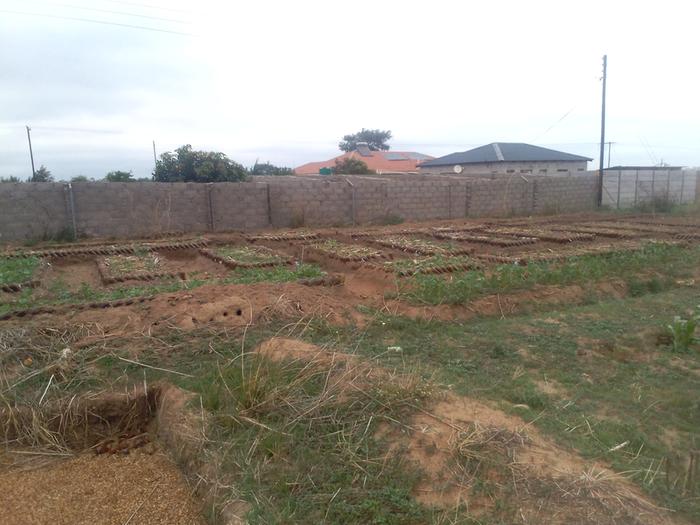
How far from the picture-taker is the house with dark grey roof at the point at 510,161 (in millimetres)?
33875

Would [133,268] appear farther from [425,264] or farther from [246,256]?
[425,264]

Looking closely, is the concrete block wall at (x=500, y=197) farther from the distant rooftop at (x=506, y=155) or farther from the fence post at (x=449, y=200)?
the distant rooftop at (x=506, y=155)

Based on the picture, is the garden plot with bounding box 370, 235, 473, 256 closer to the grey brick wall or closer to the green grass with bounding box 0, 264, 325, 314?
the green grass with bounding box 0, 264, 325, 314

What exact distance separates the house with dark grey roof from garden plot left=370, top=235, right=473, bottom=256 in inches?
827

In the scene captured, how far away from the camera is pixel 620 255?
31.7 feet

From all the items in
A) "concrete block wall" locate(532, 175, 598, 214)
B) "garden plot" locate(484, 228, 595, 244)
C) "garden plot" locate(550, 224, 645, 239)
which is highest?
"concrete block wall" locate(532, 175, 598, 214)

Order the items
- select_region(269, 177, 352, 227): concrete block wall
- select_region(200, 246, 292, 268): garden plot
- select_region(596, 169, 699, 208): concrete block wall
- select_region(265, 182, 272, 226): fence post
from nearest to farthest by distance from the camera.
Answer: select_region(200, 246, 292, 268): garden plot → select_region(265, 182, 272, 226): fence post → select_region(269, 177, 352, 227): concrete block wall → select_region(596, 169, 699, 208): concrete block wall

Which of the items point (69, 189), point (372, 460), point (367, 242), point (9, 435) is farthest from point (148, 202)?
point (372, 460)

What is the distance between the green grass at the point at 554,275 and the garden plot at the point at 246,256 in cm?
279

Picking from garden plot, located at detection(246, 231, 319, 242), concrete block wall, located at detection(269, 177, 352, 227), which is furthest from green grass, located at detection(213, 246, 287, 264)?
concrete block wall, located at detection(269, 177, 352, 227)

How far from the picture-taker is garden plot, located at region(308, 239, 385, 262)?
958 cm

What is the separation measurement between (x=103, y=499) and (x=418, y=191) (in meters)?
14.7

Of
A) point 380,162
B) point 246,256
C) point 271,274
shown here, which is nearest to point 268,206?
point 246,256

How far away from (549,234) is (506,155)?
23.2 meters
